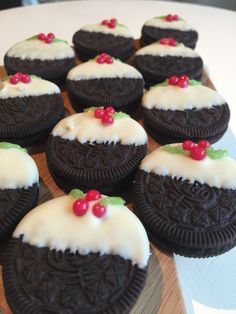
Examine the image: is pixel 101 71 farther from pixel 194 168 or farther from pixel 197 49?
pixel 197 49

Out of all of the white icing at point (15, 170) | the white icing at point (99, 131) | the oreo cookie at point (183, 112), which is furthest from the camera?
the oreo cookie at point (183, 112)

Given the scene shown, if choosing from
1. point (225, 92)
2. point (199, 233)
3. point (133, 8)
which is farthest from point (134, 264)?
Answer: point (133, 8)

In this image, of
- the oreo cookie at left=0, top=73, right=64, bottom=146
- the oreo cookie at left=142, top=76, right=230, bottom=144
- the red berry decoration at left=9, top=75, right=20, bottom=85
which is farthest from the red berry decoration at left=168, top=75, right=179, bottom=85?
the red berry decoration at left=9, top=75, right=20, bottom=85

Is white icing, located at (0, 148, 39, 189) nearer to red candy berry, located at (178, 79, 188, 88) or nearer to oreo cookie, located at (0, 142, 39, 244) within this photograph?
oreo cookie, located at (0, 142, 39, 244)

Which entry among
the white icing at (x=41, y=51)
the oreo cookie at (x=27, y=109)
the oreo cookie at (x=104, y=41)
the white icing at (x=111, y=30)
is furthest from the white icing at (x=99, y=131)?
the white icing at (x=111, y=30)

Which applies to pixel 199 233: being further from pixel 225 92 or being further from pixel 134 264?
pixel 225 92

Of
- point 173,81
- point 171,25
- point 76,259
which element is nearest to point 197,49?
point 171,25

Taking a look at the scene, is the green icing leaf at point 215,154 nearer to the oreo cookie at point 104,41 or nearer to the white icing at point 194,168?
the white icing at point 194,168
